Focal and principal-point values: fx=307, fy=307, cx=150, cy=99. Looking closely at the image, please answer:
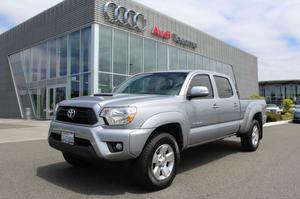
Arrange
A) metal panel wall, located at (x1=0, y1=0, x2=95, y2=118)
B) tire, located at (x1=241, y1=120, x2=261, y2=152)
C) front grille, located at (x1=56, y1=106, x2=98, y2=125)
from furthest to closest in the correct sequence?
metal panel wall, located at (x1=0, y1=0, x2=95, y2=118) → tire, located at (x1=241, y1=120, x2=261, y2=152) → front grille, located at (x1=56, y1=106, x2=98, y2=125)

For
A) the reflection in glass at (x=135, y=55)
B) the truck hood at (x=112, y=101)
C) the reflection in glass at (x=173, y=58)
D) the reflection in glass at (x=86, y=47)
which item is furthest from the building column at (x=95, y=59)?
the truck hood at (x=112, y=101)

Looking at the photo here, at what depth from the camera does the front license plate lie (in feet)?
15.0

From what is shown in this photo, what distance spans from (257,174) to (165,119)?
→ 7.08 ft

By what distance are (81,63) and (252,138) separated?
14.5 m

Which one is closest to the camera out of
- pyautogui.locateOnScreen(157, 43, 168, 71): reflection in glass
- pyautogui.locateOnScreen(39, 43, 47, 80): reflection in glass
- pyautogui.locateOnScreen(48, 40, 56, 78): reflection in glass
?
pyautogui.locateOnScreen(48, 40, 56, 78): reflection in glass

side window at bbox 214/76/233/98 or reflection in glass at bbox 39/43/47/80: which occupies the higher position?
reflection in glass at bbox 39/43/47/80

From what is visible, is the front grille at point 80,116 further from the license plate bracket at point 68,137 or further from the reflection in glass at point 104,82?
the reflection in glass at point 104,82

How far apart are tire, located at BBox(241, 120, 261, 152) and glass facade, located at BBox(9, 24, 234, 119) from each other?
1241 cm

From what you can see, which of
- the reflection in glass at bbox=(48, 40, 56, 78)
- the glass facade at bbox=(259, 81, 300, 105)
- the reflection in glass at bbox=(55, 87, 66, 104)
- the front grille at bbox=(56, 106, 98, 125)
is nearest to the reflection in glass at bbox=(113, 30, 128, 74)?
the reflection in glass at bbox=(55, 87, 66, 104)

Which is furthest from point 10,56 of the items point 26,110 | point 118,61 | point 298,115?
point 298,115

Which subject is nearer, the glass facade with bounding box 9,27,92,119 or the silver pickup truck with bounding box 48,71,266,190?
the silver pickup truck with bounding box 48,71,266,190

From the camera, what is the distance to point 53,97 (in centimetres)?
2227

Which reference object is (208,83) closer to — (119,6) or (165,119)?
(165,119)

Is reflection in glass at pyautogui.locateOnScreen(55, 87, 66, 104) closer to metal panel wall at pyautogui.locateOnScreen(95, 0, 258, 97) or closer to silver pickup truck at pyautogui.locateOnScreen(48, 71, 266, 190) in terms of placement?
metal panel wall at pyautogui.locateOnScreen(95, 0, 258, 97)
